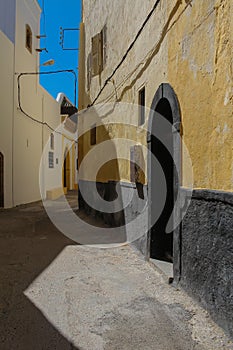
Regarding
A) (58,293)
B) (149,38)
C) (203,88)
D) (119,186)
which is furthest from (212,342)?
(119,186)

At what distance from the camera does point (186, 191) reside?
3.92 meters

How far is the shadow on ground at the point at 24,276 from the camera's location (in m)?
2.96

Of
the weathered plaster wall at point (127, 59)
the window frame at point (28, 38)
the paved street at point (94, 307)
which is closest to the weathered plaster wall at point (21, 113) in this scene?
the window frame at point (28, 38)

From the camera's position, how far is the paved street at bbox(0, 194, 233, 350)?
2.93 metres

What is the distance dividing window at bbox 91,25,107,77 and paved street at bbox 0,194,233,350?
5.68 metres

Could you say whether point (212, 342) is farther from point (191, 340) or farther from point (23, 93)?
point (23, 93)

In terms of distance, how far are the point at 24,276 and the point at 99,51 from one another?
22.9 ft

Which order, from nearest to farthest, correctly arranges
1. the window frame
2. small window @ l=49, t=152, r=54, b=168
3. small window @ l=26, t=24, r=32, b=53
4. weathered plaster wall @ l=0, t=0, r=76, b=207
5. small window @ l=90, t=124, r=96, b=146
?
small window @ l=90, t=124, r=96, b=146 → weathered plaster wall @ l=0, t=0, r=76, b=207 → the window frame → small window @ l=26, t=24, r=32, b=53 → small window @ l=49, t=152, r=54, b=168

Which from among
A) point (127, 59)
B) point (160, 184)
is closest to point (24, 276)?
point (160, 184)

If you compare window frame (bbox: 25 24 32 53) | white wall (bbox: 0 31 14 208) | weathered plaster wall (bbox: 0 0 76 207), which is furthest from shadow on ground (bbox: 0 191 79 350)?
window frame (bbox: 25 24 32 53)

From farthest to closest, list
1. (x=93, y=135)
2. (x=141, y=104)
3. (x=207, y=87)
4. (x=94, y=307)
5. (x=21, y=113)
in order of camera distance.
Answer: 1. (x=21, y=113)
2. (x=93, y=135)
3. (x=141, y=104)
4. (x=94, y=307)
5. (x=207, y=87)

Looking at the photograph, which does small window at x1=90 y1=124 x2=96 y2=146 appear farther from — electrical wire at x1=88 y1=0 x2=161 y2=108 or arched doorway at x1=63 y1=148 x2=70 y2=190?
arched doorway at x1=63 y1=148 x2=70 y2=190

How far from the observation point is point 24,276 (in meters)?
4.75

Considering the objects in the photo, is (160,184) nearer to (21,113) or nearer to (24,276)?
(24,276)
